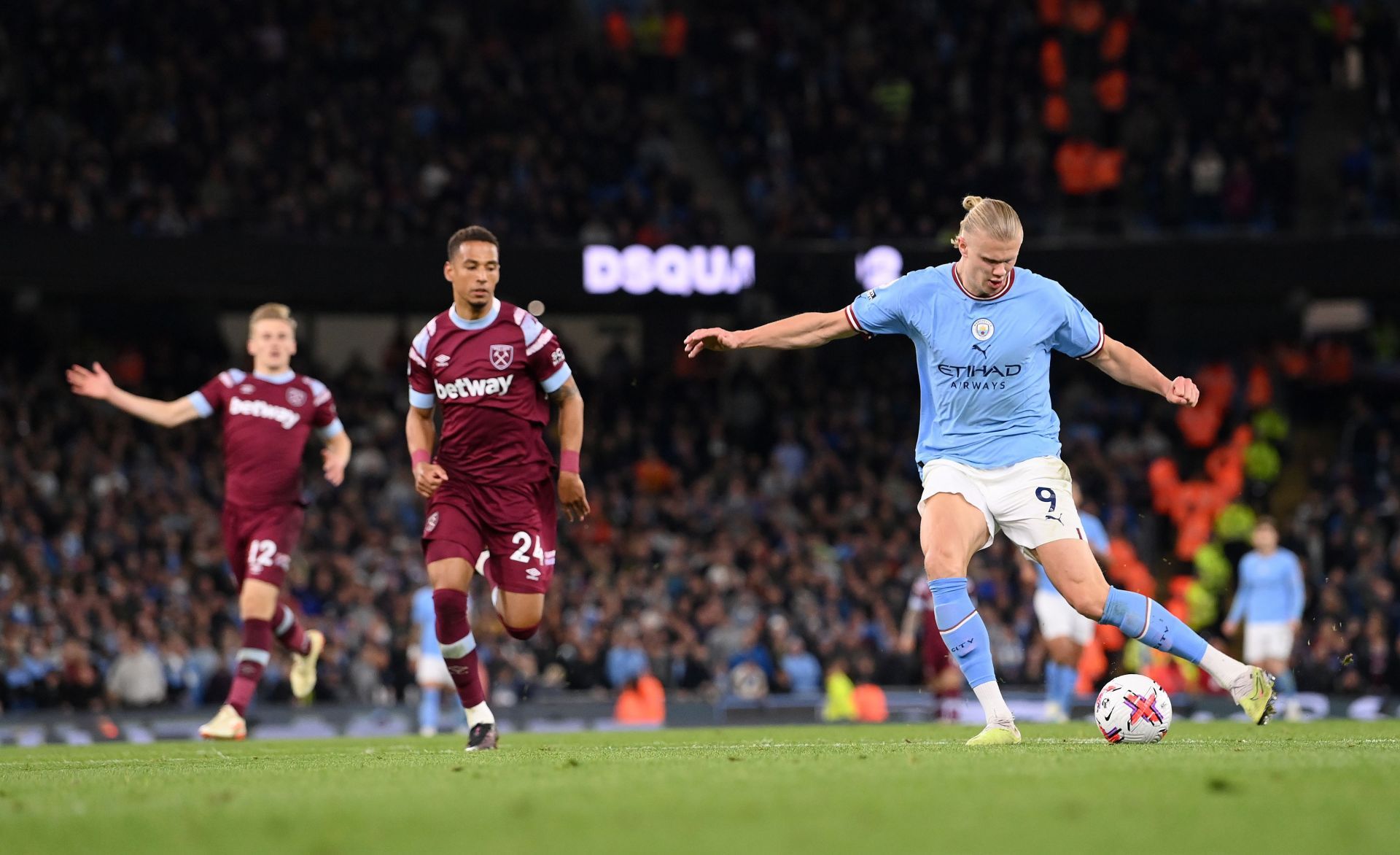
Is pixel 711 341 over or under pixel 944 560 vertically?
over

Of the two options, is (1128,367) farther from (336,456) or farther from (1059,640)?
(1059,640)

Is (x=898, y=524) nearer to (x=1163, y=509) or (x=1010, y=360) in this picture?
(x=1163, y=509)

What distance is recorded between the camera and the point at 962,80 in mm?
27094

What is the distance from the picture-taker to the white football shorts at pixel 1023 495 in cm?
809

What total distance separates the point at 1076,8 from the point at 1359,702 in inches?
510

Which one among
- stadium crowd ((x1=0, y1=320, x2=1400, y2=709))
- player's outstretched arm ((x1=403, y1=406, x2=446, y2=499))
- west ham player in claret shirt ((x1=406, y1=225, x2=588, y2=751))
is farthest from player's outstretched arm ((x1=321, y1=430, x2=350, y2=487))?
stadium crowd ((x1=0, y1=320, x2=1400, y2=709))

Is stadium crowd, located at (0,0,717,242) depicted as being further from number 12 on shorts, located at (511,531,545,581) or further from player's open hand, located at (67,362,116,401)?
number 12 on shorts, located at (511,531,545,581)

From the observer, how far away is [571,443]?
372 inches

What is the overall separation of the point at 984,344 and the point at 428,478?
113 inches

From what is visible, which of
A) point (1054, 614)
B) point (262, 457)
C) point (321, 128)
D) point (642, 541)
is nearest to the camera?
point (262, 457)

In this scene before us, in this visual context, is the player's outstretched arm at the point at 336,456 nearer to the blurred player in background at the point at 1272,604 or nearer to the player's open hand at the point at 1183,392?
the player's open hand at the point at 1183,392

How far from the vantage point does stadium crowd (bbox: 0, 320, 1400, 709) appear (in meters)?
19.8

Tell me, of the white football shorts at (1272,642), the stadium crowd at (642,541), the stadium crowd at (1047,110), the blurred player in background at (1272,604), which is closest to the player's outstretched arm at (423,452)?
the blurred player in background at (1272,604)

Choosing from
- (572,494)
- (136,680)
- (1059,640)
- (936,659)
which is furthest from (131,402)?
(936,659)
